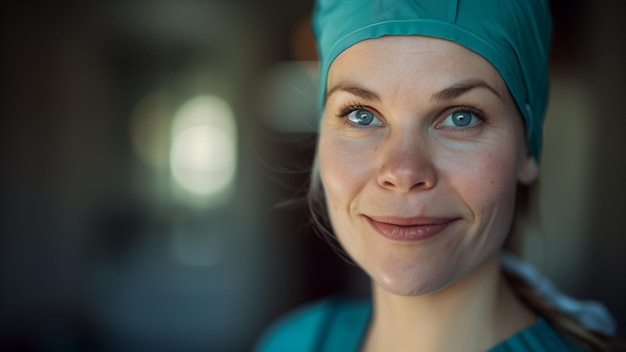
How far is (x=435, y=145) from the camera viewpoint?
1.08 m

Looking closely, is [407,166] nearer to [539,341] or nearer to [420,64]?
[420,64]

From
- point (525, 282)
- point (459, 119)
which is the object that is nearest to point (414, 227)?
point (459, 119)

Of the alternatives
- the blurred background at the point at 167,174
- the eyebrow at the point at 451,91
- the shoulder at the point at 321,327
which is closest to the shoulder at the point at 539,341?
the shoulder at the point at 321,327

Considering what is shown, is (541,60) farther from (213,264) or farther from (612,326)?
(213,264)

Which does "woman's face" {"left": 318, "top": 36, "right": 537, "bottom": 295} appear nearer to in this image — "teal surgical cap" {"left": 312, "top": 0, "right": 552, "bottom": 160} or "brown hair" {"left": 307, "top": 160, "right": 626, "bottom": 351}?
"teal surgical cap" {"left": 312, "top": 0, "right": 552, "bottom": 160}

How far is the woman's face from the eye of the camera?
1.07 metres

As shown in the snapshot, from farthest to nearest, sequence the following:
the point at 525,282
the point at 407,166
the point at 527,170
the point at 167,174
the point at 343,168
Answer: the point at 167,174, the point at 525,282, the point at 527,170, the point at 343,168, the point at 407,166

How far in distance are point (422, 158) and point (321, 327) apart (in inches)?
26.4

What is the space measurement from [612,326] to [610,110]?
2671mm

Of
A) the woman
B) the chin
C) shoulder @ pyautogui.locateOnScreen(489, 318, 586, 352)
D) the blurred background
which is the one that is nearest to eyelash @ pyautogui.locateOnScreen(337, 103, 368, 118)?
the woman

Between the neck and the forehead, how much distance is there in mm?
371

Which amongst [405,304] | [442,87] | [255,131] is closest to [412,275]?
[405,304]

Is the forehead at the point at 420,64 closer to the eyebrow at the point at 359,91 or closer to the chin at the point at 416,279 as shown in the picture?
the eyebrow at the point at 359,91

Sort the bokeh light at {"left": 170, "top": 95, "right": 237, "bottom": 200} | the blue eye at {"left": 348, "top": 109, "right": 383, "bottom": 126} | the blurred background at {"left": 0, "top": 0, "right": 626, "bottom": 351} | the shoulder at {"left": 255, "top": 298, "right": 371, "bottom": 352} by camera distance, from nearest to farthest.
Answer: the blue eye at {"left": 348, "top": 109, "right": 383, "bottom": 126}, the shoulder at {"left": 255, "top": 298, "right": 371, "bottom": 352}, the blurred background at {"left": 0, "top": 0, "right": 626, "bottom": 351}, the bokeh light at {"left": 170, "top": 95, "right": 237, "bottom": 200}
